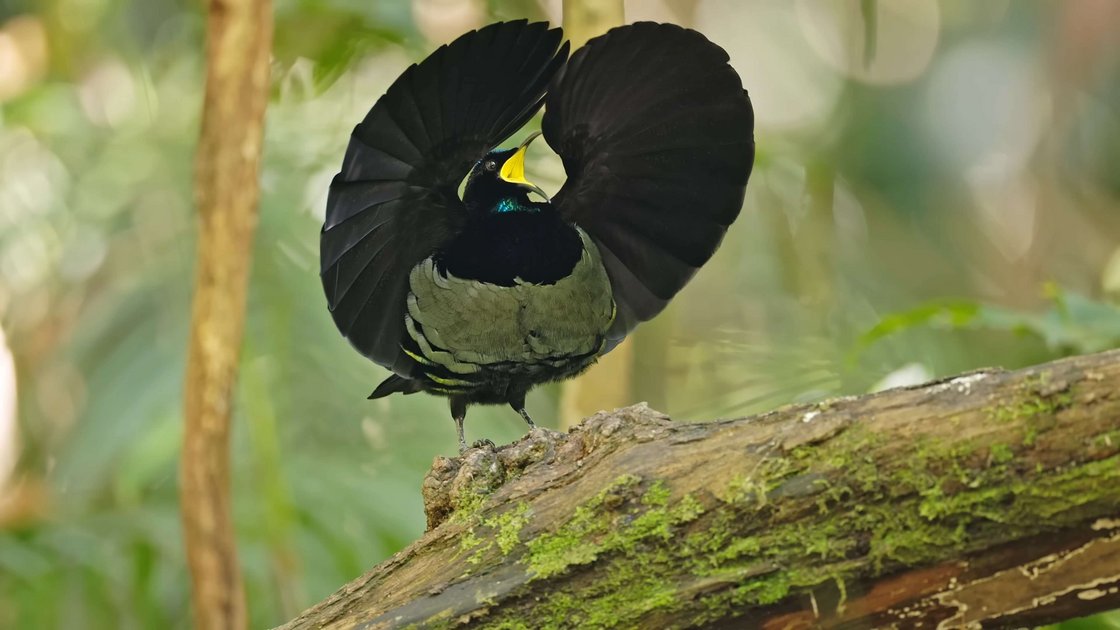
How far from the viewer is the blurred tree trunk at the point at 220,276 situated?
3.35 meters

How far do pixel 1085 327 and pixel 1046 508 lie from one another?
4.89 feet

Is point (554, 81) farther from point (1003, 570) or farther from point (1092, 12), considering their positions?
point (1092, 12)

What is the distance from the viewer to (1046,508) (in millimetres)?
1531

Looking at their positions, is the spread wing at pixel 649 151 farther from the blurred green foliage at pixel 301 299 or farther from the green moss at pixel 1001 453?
the green moss at pixel 1001 453

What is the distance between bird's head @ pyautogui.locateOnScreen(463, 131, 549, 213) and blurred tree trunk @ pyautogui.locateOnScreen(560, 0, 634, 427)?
110cm

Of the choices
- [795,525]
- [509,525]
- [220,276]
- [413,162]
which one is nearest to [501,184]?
[413,162]

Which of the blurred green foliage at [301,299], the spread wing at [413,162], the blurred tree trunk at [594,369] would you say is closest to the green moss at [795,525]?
the spread wing at [413,162]

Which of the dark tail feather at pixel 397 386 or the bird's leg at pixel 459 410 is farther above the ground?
the dark tail feather at pixel 397 386

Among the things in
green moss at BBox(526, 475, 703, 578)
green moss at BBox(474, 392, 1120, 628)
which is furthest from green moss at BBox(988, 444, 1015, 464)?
green moss at BBox(526, 475, 703, 578)

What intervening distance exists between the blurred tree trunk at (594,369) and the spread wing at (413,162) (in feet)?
3.80

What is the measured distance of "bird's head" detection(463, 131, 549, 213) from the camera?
2.54 meters

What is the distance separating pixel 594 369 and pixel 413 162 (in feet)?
5.03

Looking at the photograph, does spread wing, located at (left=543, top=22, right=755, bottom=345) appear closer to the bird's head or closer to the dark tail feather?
the bird's head

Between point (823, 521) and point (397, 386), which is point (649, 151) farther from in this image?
point (823, 521)
